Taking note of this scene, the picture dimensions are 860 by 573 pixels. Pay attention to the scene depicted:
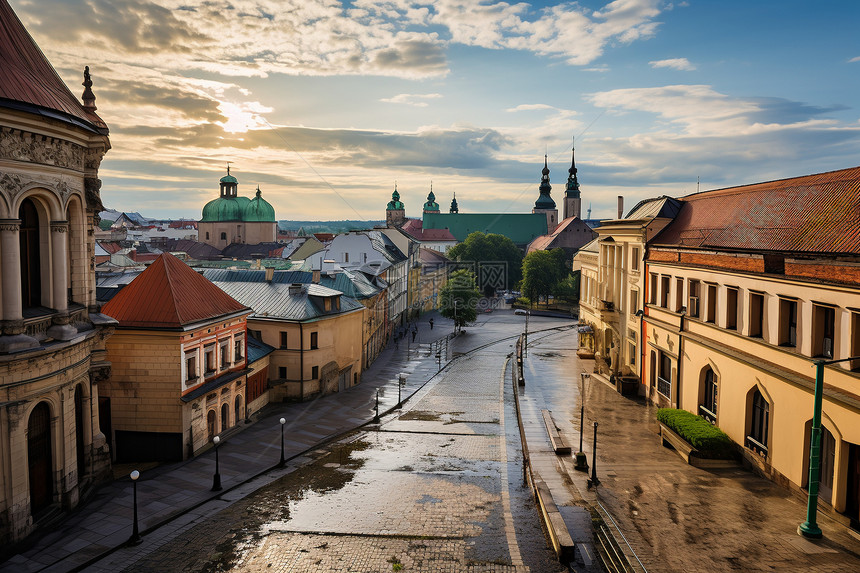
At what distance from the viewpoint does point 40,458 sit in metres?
21.8

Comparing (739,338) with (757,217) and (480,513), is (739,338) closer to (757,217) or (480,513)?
(757,217)

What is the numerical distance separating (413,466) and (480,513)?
6.76 meters

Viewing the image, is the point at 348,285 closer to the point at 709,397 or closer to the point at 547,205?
the point at 709,397

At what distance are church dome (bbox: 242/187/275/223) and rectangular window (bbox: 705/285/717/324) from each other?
129095 mm

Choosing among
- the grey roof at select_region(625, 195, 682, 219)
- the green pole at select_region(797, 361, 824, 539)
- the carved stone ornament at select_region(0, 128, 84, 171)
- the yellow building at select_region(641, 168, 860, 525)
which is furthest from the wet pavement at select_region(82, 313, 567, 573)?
the grey roof at select_region(625, 195, 682, 219)

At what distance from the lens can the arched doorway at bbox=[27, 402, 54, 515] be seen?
21.4 m

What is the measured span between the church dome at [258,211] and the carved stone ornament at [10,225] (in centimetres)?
12962

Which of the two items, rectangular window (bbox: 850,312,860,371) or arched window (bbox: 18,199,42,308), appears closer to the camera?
rectangular window (bbox: 850,312,860,371)

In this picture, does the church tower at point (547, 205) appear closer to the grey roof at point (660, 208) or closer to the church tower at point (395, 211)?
the church tower at point (395, 211)

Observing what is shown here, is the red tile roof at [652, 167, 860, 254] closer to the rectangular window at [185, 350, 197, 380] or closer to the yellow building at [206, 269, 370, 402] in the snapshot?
the yellow building at [206, 269, 370, 402]

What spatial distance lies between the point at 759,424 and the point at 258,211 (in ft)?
444

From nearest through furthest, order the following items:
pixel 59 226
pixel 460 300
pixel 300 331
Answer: pixel 59 226
pixel 300 331
pixel 460 300

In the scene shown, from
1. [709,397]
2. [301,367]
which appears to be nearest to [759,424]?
[709,397]

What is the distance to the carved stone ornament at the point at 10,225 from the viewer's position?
2019 cm
